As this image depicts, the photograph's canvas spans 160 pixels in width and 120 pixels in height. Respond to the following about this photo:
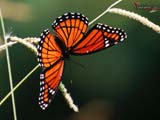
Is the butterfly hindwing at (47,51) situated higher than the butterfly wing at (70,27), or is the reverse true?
the butterfly wing at (70,27)

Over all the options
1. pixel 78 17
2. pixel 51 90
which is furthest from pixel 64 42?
pixel 51 90

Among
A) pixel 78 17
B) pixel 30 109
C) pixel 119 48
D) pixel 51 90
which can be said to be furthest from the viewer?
pixel 119 48

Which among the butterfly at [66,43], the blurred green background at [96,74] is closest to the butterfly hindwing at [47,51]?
the butterfly at [66,43]

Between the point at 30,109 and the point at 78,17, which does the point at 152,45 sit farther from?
the point at 78,17

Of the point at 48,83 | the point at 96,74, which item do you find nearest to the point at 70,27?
the point at 48,83

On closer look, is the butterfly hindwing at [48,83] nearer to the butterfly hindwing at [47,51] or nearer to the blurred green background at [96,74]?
the butterfly hindwing at [47,51]

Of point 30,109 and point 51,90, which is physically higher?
point 51,90
